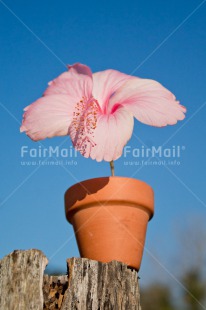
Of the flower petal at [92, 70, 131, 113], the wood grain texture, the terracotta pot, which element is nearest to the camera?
the wood grain texture

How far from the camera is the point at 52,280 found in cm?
128

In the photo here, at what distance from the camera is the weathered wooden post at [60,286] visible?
1.23 meters

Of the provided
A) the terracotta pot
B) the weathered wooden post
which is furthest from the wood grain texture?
the terracotta pot

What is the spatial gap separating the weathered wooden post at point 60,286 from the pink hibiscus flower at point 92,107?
0.41 metres

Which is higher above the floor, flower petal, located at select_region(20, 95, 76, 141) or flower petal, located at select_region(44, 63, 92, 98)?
flower petal, located at select_region(44, 63, 92, 98)

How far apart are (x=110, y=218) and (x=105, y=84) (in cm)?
48

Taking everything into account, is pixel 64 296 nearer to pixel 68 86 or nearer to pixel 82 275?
pixel 82 275

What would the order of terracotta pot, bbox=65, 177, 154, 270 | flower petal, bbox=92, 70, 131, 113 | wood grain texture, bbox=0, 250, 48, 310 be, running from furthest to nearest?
flower petal, bbox=92, 70, 131, 113 < terracotta pot, bbox=65, 177, 154, 270 < wood grain texture, bbox=0, 250, 48, 310

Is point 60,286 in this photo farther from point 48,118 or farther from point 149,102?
point 149,102

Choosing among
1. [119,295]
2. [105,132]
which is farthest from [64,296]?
[105,132]

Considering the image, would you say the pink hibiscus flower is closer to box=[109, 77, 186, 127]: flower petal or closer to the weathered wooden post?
box=[109, 77, 186, 127]: flower petal

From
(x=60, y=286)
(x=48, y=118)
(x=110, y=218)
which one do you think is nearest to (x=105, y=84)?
(x=48, y=118)

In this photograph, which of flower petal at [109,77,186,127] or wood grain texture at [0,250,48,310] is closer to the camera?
wood grain texture at [0,250,48,310]

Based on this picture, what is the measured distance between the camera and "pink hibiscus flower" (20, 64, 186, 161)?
1.55 m
